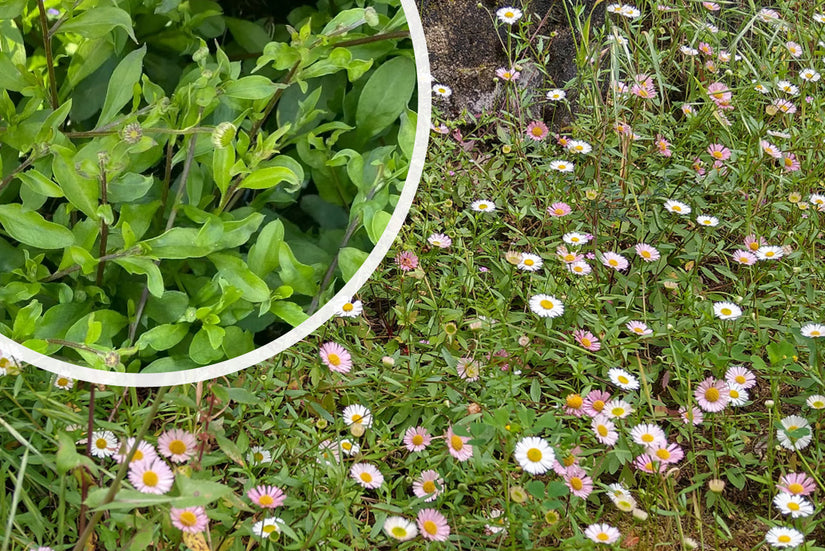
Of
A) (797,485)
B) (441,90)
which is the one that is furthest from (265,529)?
(441,90)

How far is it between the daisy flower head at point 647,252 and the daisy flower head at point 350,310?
49cm

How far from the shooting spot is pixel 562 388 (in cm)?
134

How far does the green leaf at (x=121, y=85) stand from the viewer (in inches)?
27.5

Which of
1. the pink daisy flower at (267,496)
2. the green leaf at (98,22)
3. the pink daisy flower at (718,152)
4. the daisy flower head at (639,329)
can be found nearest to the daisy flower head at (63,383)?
the pink daisy flower at (267,496)

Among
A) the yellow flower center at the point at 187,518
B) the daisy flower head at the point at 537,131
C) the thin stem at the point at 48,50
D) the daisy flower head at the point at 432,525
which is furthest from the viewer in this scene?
the daisy flower head at the point at 537,131

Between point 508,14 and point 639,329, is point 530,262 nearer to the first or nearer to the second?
point 639,329

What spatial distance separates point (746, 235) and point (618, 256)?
305 mm

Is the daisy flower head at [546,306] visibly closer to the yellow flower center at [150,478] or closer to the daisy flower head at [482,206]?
the daisy flower head at [482,206]

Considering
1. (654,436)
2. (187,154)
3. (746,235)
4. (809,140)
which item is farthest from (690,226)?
(187,154)

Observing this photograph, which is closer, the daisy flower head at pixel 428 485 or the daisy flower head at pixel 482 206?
the daisy flower head at pixel 428 485

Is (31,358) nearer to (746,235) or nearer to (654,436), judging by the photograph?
(654,436)

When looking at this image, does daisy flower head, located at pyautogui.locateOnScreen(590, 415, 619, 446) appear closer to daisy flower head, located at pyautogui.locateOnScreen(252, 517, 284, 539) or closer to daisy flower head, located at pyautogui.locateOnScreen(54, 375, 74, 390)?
daisy flower head, located at pyautogui.locateOnScreen(252, 517, 284, 539)

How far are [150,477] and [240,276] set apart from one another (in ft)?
0.88

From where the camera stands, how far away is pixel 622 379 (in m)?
1.24
